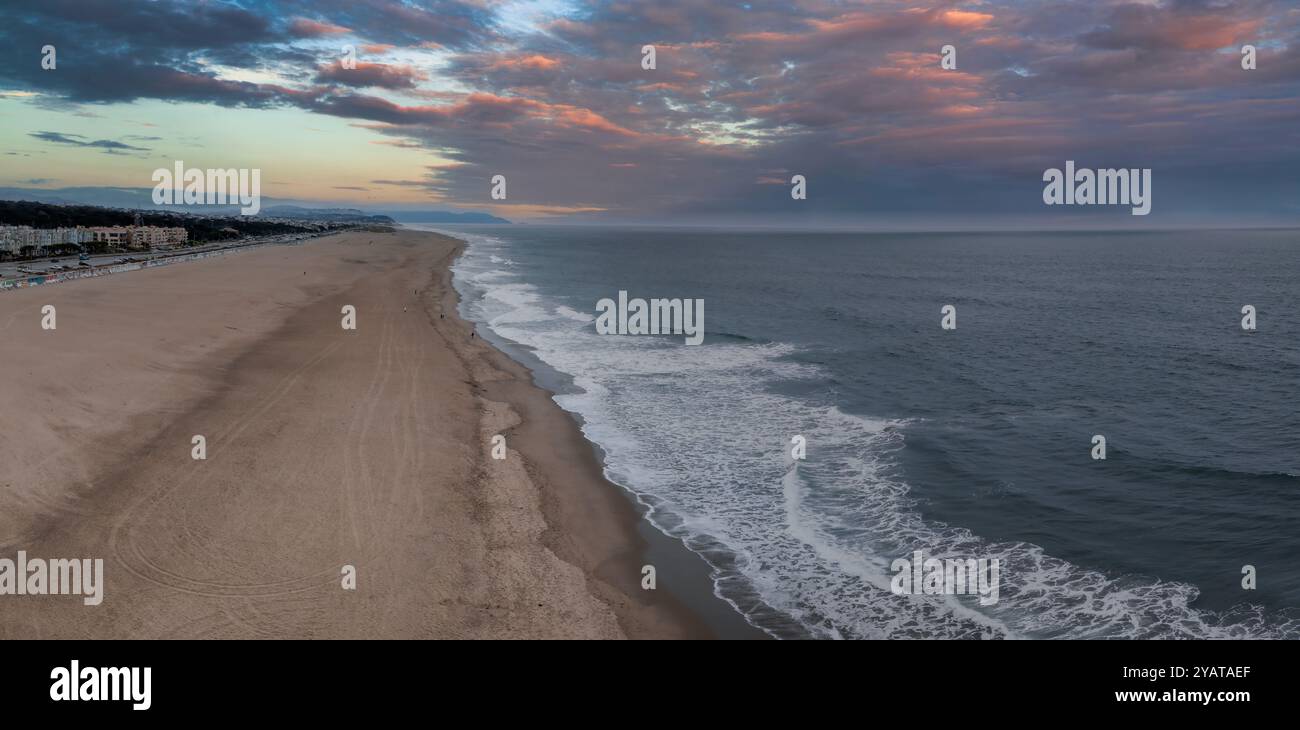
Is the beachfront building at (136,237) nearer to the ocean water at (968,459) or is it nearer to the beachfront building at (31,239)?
the beachfront building at (31,239)

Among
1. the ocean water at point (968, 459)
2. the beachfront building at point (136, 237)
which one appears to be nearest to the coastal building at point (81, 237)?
the beachfront building at point (136, 237)

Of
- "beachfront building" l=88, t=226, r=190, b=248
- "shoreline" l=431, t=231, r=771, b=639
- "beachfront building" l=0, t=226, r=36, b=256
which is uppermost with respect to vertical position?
"beachfront building" l=88, t=226, r=190, b=248

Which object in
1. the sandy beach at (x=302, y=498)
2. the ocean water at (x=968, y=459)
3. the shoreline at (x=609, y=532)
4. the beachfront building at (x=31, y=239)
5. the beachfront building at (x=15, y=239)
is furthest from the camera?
the beachfront building at (x=31, y=239)

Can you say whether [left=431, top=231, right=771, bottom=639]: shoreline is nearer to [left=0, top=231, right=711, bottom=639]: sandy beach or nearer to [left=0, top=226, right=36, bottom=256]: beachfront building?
[left=0, top=231, right=711, bottom=639]: sandy beach

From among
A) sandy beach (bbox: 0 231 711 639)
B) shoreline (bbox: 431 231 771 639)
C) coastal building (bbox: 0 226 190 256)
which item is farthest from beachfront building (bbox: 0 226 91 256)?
shoreline (bbox: 431 231 771 639)

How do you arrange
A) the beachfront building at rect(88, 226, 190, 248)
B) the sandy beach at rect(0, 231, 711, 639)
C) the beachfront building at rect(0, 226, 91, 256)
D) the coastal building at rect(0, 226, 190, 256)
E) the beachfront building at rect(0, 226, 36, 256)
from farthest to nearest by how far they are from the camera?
the beachfront building at rect(88, 226, 190, 248) < the coastal building at rect(0, 226, 190, 256) < the beachfront building at rect(0, 226, 91, 256) < the beachfront building at rect(0, 226, 36, 256) < the sandy beach at rect(0, 231, 711, 639)
